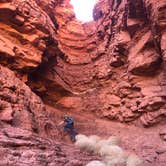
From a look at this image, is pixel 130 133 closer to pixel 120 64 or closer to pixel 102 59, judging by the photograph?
pixel 120 64

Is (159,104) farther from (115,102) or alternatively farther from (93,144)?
(93,144)

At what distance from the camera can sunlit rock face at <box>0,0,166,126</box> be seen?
554 inches

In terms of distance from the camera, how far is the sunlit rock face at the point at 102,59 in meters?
14.1

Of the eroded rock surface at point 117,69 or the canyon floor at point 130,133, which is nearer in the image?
the canyon floor at point 130,133

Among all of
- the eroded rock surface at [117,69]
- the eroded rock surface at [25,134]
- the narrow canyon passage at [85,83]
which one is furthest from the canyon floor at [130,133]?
the eroded rock surface at [25,134]

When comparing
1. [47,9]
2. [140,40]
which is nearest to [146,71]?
[140,40]

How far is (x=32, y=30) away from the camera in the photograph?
48.7 feet

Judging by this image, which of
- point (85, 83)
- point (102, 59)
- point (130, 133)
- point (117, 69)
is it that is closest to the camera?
point (130, 133)

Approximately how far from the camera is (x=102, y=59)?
68.2 ft

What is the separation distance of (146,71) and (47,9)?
8.12 m

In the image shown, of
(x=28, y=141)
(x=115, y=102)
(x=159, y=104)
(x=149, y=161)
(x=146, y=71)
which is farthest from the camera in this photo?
(x=115, y=102)

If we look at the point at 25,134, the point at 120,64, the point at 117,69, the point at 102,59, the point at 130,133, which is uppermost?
the point at 102,59

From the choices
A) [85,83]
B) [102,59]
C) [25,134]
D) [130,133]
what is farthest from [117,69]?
[25,134]

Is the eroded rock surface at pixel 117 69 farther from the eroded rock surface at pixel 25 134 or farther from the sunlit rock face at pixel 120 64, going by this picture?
the eroded rock surface at pixel 25 134
